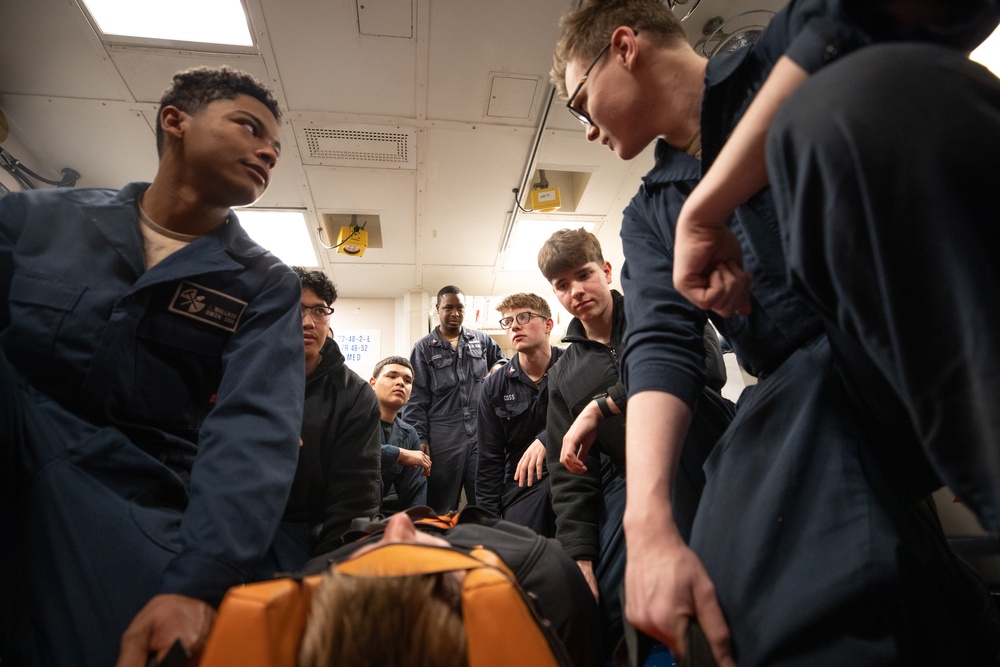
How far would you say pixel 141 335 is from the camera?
987 millimetres

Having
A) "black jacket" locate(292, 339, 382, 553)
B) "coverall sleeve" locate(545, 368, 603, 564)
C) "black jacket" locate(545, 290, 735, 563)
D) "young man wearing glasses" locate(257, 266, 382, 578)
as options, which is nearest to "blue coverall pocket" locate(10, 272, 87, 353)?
"young man wearing glasses" locate(257, 266, 382, 578)

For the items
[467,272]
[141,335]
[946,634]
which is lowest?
[946,634]

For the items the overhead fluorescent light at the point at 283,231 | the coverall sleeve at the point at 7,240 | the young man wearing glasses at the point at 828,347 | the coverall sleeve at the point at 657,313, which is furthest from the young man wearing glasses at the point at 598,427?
the overhead fluorescent light at the point at 283,231

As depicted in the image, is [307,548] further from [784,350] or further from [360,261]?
[360,261]

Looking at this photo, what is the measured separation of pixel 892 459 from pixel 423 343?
3488mm

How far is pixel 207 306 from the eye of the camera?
1.06 meters

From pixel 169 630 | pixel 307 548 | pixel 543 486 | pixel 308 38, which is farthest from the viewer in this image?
pixel 308 38

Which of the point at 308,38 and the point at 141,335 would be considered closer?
the point at 141,335

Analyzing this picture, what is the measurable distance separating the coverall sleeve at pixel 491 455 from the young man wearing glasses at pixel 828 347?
181 cm

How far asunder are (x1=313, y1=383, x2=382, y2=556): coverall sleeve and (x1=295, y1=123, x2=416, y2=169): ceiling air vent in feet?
6.02

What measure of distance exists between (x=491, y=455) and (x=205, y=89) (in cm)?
205

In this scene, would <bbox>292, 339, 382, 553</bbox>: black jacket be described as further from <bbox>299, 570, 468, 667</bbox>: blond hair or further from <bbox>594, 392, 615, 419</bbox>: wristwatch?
<bbox>299, 570, 468, 667</bbox>: blond hair

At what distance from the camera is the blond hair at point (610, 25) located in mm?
953

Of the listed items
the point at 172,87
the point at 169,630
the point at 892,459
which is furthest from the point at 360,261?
the point at 892,459
